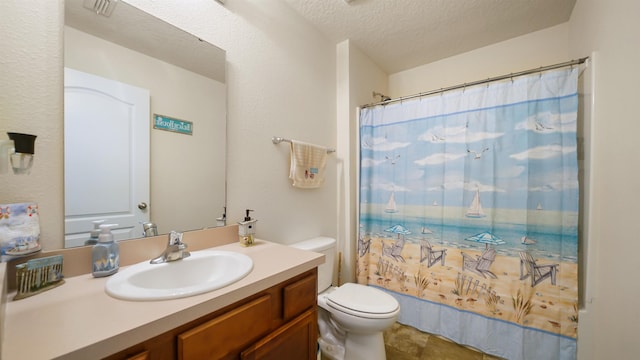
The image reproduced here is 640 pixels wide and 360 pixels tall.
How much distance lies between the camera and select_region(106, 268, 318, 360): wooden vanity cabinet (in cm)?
55

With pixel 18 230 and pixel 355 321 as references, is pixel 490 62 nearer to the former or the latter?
→ pixel 355 321

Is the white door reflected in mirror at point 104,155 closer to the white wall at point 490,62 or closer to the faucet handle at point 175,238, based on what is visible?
the faucet handle at point 175,238

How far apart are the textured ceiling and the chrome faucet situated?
1.62 m

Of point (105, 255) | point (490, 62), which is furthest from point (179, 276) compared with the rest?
point (490, 62)

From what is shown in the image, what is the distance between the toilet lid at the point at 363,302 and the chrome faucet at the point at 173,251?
33.1 inches

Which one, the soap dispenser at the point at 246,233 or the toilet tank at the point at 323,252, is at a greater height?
the soap dispenser at the point at 246,233

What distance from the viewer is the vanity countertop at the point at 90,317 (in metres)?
0.43

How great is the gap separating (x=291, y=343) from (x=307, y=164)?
3.49ft

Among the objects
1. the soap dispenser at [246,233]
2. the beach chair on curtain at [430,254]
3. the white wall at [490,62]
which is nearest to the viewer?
the soap dispenser at [246,233]

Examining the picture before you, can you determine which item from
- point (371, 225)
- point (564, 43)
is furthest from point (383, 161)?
point (564, 43)

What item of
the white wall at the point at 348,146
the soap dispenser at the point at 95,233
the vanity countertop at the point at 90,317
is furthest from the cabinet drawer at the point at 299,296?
the white wall at the point at 348,146

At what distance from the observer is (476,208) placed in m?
1.57

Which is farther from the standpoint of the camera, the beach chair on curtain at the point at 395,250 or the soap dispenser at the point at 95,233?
the beach chair on curtain at the point at 395,250

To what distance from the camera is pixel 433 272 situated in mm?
1714
